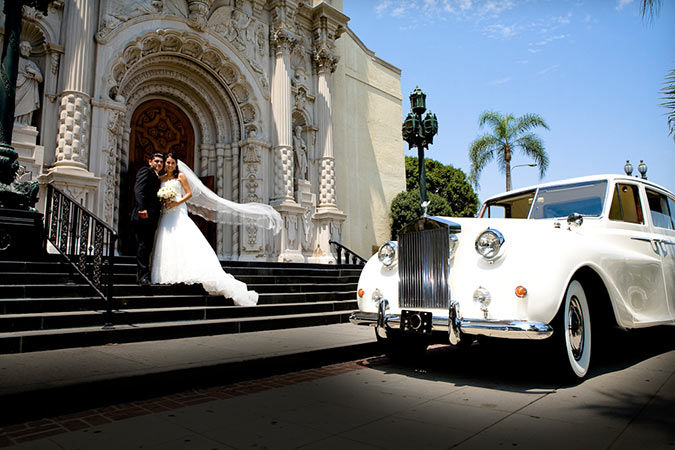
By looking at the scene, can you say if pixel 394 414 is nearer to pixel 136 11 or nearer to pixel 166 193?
pixel 166 193

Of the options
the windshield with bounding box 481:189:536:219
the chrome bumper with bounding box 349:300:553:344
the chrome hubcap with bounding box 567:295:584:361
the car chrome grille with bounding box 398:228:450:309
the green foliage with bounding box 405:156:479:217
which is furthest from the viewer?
the green foliage with bounding box 405:156:479:217

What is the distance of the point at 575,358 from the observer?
13.1 feet

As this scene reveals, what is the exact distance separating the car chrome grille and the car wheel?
1004 millimetres

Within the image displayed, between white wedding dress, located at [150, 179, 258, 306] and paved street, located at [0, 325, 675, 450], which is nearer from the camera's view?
paved street, located at [0, 325, 675, 450]

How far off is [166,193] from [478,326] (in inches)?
210

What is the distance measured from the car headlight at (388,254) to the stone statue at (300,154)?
1068cm

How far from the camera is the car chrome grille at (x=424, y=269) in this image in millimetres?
4129

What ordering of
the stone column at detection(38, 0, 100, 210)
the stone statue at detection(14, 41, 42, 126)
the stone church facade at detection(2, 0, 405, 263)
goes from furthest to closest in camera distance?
the stone church facade at detection(2, 0, 405, 263) → the stone column at detection(38, 0, 100, 210) → the stone statue at detection(14, 41, 42, 126)

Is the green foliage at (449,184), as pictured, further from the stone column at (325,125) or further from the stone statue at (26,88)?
the stone statue at (26,88)

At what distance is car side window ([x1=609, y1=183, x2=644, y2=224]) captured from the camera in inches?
197

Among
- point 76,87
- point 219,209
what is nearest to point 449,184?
point 76,87

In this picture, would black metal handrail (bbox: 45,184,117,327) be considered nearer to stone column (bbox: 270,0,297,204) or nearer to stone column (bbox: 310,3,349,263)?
stone column (bbox: 270,0,297,204)

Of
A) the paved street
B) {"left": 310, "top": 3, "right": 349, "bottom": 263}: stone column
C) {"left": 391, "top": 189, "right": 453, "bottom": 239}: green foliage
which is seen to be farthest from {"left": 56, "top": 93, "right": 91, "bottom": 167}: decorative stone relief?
{"left": 391, "top": 189, "right": 453, "bottom": 239}: green foliage

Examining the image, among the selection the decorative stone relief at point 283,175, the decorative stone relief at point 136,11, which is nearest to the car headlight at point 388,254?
the decorative stone relief at point 283,175
